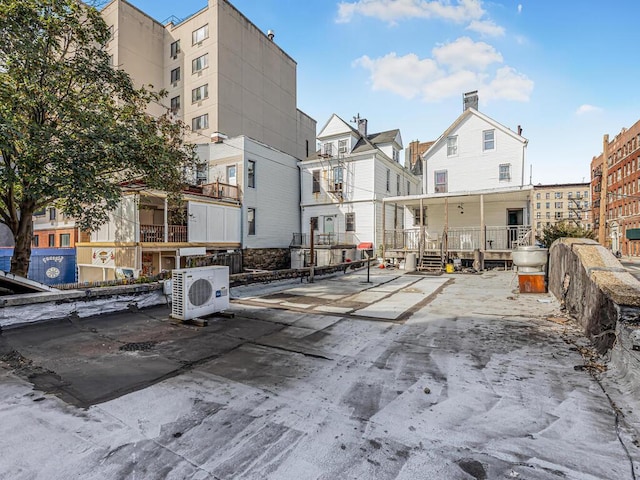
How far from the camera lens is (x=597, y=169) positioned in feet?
150

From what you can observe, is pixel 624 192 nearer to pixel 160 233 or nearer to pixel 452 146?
pixel 452 146

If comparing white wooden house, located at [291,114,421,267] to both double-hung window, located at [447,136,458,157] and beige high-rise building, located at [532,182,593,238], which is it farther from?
beige high-rise building, located at [532,182,593,238]

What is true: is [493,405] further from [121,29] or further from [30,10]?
[121,29]

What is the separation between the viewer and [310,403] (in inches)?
106

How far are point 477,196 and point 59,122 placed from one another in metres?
17.8

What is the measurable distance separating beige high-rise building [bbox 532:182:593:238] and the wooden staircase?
68709 mm

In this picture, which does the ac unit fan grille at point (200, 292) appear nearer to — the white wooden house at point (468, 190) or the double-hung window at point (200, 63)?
the white wooden house at point (468, 190)

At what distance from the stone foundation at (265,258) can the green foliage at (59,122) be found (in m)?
11.2

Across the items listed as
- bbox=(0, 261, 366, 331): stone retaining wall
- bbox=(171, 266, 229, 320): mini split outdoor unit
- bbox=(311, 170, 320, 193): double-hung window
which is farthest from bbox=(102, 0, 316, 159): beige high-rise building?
bbox=(171, 266, 229, 320): mini split outdoor unit

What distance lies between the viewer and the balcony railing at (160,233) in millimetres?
14328

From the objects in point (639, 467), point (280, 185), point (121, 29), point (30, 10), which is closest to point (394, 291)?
point (639, 467)

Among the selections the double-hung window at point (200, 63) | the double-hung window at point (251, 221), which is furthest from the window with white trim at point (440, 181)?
the double-hung window at point (200, 63)

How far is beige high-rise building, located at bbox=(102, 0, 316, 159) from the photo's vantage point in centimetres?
2355

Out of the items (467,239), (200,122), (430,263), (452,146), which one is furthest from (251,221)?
(452,146)
